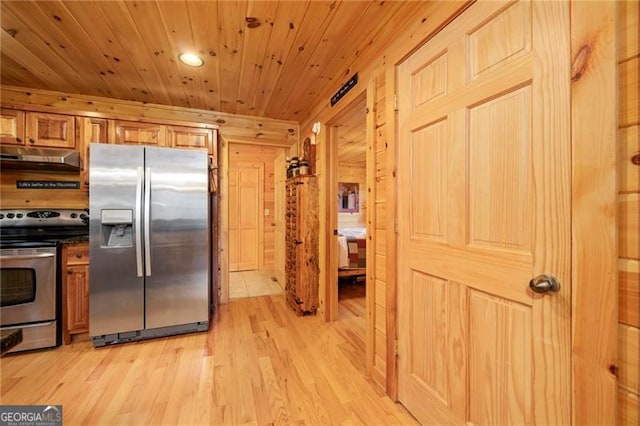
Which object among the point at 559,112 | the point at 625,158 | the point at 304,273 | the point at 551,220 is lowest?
the point at 304,273

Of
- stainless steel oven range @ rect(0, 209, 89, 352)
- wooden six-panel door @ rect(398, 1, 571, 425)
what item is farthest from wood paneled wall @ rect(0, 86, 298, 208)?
wooden six-panel door @ rect(398, 1, 571, 425)

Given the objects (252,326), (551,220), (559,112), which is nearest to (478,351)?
(551,220)

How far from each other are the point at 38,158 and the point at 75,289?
1183 mm

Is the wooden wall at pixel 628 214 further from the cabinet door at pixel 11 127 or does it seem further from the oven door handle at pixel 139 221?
the cabinet door at pixel 11 127

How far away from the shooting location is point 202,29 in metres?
1.77

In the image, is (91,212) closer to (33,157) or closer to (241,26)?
(33,157)

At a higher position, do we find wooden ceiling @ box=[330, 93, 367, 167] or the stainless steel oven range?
wooden ceiling @ box=[330, 93, 367, 167]

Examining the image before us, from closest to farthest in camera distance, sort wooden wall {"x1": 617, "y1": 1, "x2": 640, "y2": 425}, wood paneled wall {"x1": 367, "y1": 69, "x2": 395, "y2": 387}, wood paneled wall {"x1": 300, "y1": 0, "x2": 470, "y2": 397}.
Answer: wooden wall {"x1": 617, "y1": 1, "x2": 640, "y2": 425} < wood paneled wall {"x1": 300, "y1": 0, "x2": 470, "y2": 397} < wood paneled wall {"x1": 367, "y1": 69, "x2": 395, "y2": 387}

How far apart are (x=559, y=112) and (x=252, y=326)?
9.13 ft

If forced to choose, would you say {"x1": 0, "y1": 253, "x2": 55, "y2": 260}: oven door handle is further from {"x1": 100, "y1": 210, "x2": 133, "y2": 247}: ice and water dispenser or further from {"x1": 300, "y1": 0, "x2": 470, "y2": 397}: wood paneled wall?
{"x1": 300, "y1": 0, "x2": 470, "y2": 397}: wood paneled wall

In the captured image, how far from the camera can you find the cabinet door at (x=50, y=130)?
2.36m

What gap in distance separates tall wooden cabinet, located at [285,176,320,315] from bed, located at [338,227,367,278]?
0.88m

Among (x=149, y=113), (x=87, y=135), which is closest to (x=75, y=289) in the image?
A: (x=87, y=135)

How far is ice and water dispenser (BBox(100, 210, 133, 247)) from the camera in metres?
2.24
